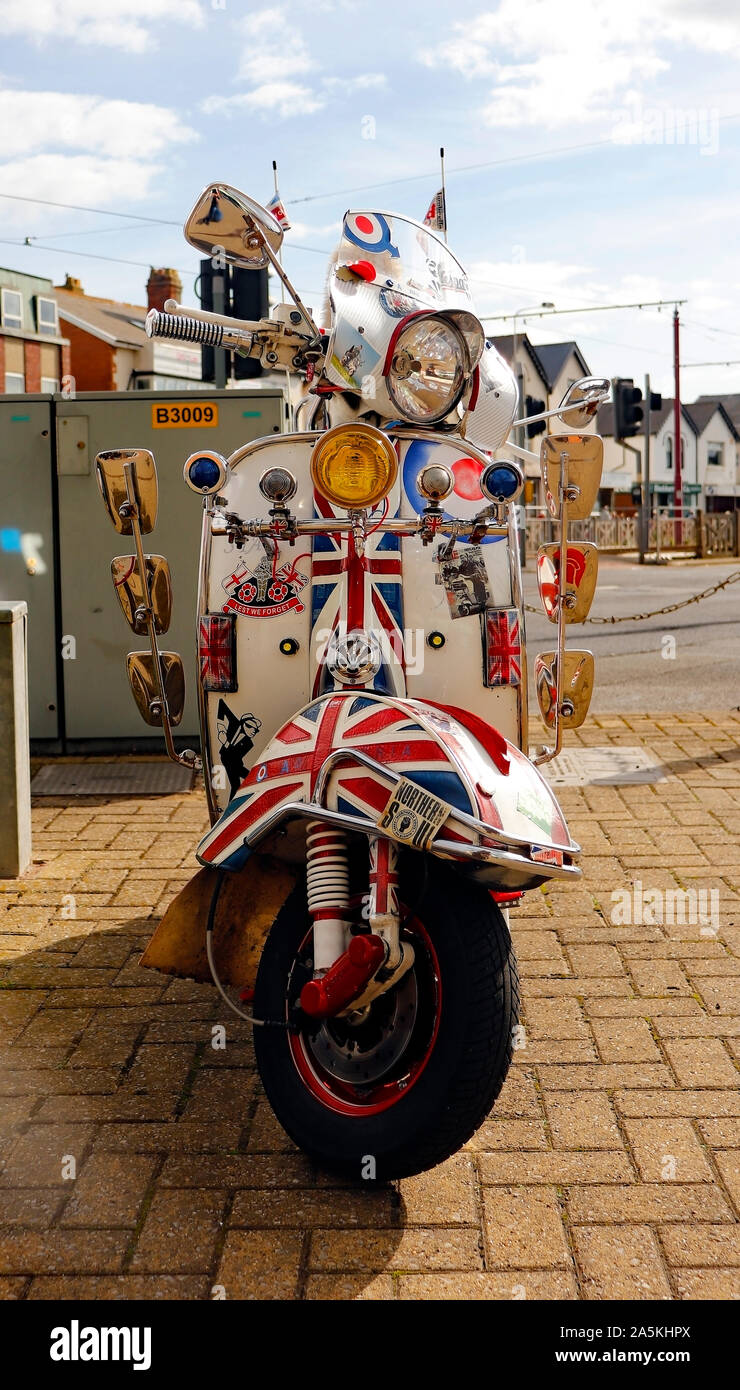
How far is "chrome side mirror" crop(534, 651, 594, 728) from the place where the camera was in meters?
3.54

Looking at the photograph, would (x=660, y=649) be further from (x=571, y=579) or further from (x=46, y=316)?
(x=46, y=316)

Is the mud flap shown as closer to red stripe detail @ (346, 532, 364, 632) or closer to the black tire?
Result: the black tire

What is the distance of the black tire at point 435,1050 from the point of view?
7.93 ft

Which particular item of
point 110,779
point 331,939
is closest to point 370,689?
point 331,939

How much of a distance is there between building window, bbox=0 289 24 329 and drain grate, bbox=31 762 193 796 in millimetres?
34817

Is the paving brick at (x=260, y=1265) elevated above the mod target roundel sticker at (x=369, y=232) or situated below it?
below

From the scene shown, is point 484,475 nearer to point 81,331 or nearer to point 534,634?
point 534,634

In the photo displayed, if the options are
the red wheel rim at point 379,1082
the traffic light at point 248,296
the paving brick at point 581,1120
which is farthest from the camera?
the traffic light at point 248,296

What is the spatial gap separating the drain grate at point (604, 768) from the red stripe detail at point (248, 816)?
3601 mm

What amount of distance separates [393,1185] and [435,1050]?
1.33 feet

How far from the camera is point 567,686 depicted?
3.55 metres

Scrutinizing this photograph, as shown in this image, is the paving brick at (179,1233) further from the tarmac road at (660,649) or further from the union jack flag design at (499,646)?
the tarmac road at (660,649)

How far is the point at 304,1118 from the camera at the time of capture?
256 cm

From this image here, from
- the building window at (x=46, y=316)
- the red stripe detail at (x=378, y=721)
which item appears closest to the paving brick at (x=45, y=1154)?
the red stripe detail at (x=378, y=721)
